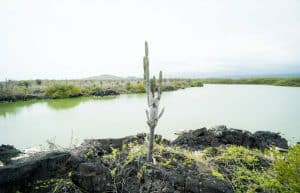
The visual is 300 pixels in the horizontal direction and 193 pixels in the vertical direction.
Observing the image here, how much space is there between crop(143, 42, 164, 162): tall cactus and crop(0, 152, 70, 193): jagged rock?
5.14ft

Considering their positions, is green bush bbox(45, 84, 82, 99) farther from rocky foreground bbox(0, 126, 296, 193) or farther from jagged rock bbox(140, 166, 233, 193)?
jagged rock bbox(140, 166, 233, 193)

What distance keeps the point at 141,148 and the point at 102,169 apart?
3.80 feet

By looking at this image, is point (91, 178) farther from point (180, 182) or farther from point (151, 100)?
point (151, 100)


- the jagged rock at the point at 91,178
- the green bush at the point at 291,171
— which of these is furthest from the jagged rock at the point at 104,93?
the green bush at the point at 291,171

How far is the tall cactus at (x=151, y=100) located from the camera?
5027 mm

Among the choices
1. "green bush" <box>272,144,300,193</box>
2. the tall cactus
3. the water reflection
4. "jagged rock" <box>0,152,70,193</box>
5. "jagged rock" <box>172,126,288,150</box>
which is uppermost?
the tall cactus

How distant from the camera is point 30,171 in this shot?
4789mm

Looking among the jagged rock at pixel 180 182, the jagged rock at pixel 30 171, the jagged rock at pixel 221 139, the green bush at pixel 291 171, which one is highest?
the green bush at pixel 291 171

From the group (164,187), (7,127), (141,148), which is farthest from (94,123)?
(164,187)

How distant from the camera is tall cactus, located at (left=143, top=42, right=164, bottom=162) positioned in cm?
503

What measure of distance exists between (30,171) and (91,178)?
3.58 ft

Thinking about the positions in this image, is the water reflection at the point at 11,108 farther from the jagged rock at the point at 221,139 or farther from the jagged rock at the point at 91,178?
the jagged rock at the point at 91,178

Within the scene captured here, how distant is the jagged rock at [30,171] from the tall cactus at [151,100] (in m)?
1.57

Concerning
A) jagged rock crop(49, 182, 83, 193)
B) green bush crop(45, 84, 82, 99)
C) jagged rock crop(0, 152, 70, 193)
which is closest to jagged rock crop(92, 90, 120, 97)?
green bush crop(45, 84, 82, 99)
